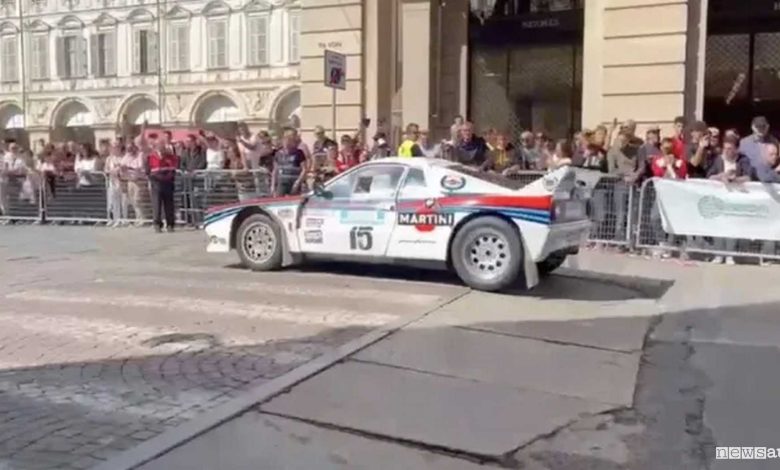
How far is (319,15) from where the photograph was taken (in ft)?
65.5

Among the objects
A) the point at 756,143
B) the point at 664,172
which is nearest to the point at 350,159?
the point at 664,172

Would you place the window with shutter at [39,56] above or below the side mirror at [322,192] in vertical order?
above

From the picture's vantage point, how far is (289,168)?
15273mm

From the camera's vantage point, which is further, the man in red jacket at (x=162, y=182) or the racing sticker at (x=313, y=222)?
the man in red jacket at (x=162, y=182)

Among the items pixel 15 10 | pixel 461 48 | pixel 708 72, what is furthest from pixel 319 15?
pixel 15 10

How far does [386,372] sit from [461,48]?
14.5 meters

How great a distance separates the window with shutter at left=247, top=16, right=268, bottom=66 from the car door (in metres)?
39.8

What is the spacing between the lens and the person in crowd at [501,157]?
14.7m

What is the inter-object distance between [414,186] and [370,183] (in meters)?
0.64

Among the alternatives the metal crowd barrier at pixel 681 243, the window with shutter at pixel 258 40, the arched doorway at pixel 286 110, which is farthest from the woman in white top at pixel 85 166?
the window with shutter at pixel 258 40

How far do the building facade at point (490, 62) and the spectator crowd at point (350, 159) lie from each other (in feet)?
4.78

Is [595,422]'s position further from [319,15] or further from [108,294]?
[319,15]

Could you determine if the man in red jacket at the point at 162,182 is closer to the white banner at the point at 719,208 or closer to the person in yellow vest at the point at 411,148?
the person in yellow vest at the point at 411,148

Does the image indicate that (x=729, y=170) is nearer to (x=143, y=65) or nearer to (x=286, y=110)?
(x=286, y=110)
